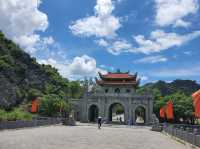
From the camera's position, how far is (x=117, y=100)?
212ft

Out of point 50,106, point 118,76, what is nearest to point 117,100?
point 118,76

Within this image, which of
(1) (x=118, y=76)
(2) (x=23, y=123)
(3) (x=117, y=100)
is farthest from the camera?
(1) (x=118, y=76)

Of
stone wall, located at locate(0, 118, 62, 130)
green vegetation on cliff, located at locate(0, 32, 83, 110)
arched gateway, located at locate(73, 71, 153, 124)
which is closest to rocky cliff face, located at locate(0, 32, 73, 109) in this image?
green vegetation on cliff, located at locate(0, 32, 83, 110)

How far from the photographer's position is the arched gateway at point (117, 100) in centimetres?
6312

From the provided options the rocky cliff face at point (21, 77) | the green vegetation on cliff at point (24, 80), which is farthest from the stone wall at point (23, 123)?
the rocky cliff face at point (21, 77)

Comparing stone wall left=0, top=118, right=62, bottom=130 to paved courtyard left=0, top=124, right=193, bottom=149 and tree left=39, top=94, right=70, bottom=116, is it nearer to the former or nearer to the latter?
paved courtyard left=0, top=124, right=193, bottom=149

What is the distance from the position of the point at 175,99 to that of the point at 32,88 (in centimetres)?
4072

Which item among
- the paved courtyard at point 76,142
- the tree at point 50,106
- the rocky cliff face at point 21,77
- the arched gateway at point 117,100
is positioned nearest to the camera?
the paved courtyard at point 76,142

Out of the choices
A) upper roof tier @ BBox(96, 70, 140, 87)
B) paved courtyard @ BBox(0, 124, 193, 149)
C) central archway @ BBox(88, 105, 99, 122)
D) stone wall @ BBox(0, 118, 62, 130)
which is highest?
upper roof tier @ BBox(96, 70, 140, 87)

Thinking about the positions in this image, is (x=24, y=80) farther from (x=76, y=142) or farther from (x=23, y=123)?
(x=76, y=142)

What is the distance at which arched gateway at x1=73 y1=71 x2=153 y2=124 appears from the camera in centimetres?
6312

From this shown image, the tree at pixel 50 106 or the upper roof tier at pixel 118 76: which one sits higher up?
the upper roof tier at pixel 118 76

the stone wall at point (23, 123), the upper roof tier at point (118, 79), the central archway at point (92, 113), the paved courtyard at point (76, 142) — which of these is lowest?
the paved courtyard at point (76, 142)

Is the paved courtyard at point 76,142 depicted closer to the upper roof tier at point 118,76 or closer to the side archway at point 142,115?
the side archway at point 142,115
